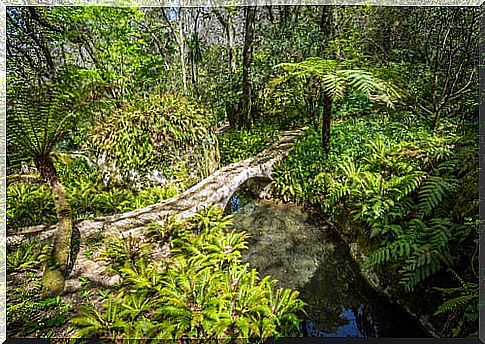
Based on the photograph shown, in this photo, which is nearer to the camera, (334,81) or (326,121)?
(334,81)

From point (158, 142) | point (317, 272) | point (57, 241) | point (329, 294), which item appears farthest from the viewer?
point (158, 142)

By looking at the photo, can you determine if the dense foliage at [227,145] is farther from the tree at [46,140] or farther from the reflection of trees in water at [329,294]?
the reflection of trees in water at [329,294]

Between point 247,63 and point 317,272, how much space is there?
1.90 metres

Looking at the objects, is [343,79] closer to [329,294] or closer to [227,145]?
[227,145]

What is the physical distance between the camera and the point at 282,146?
281cm

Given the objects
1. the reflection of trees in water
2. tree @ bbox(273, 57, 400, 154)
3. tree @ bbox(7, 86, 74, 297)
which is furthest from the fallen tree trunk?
the reflection of trees in water

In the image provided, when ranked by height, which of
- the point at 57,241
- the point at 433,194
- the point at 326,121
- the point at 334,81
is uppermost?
the point at 334,81

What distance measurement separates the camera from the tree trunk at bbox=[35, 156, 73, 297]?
1827 millimetres

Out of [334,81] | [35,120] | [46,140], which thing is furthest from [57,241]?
[334,81]

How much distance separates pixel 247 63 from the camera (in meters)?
3.14

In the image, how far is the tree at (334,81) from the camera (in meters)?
2.14

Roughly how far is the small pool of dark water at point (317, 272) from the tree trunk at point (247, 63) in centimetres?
82

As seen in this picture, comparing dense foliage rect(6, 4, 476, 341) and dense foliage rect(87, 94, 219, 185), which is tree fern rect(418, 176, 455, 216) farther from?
dense foliage rect(87, 94, 219, 185)

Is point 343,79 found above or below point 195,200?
above
